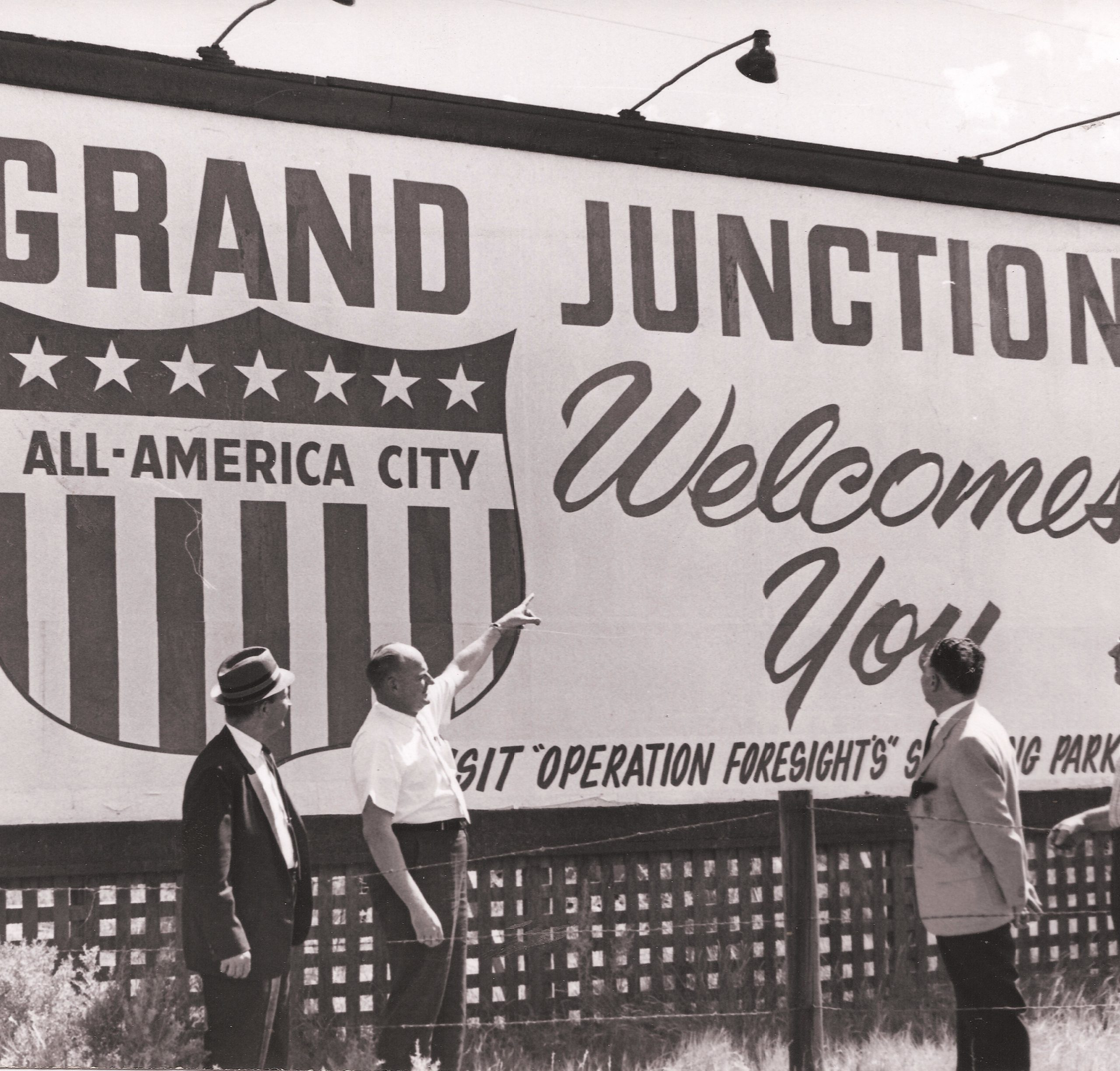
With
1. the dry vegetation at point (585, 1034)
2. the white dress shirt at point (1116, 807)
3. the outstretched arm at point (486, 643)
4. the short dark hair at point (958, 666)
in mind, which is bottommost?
the dry vegetation at point (585, 1034)

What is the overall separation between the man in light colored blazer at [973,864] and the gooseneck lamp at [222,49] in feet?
11.3

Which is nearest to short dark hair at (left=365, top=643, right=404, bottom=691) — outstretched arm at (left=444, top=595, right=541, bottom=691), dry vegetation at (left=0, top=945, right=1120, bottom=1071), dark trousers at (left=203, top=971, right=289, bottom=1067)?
outstretched arm at (left=444, top=595, right=541, bottom=691)

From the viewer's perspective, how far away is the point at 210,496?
5.48 meters

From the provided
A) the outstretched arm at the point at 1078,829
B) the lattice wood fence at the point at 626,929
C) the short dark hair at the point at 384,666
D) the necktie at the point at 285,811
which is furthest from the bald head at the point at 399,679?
the outstretched arm at the point at 1078,829

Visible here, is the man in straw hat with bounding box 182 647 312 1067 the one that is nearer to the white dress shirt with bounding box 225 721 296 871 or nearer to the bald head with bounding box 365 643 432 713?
the white dress shirt with bounding box 225 721 296 871

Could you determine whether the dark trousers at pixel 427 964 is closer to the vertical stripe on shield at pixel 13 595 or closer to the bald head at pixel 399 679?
the bald head at pixel 399 679

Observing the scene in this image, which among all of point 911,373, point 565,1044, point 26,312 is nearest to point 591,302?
point 911,373

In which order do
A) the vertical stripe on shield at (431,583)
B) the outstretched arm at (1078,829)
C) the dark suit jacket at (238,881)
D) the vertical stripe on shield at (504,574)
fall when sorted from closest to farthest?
the dark suit jacket at (238,881), the vertical stripe on shield at (431,583), the vertical stripe on shield at (504,574), the outstretched arm at (1078,829)

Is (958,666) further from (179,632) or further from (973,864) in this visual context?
(179,632)

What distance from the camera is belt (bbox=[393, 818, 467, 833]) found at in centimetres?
531

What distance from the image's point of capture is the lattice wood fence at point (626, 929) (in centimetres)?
532

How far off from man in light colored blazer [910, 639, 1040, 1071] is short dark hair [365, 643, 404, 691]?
195 centimetres

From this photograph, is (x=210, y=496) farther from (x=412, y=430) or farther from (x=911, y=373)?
(x=911, y=373)

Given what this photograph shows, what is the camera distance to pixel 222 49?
5.61 meters
